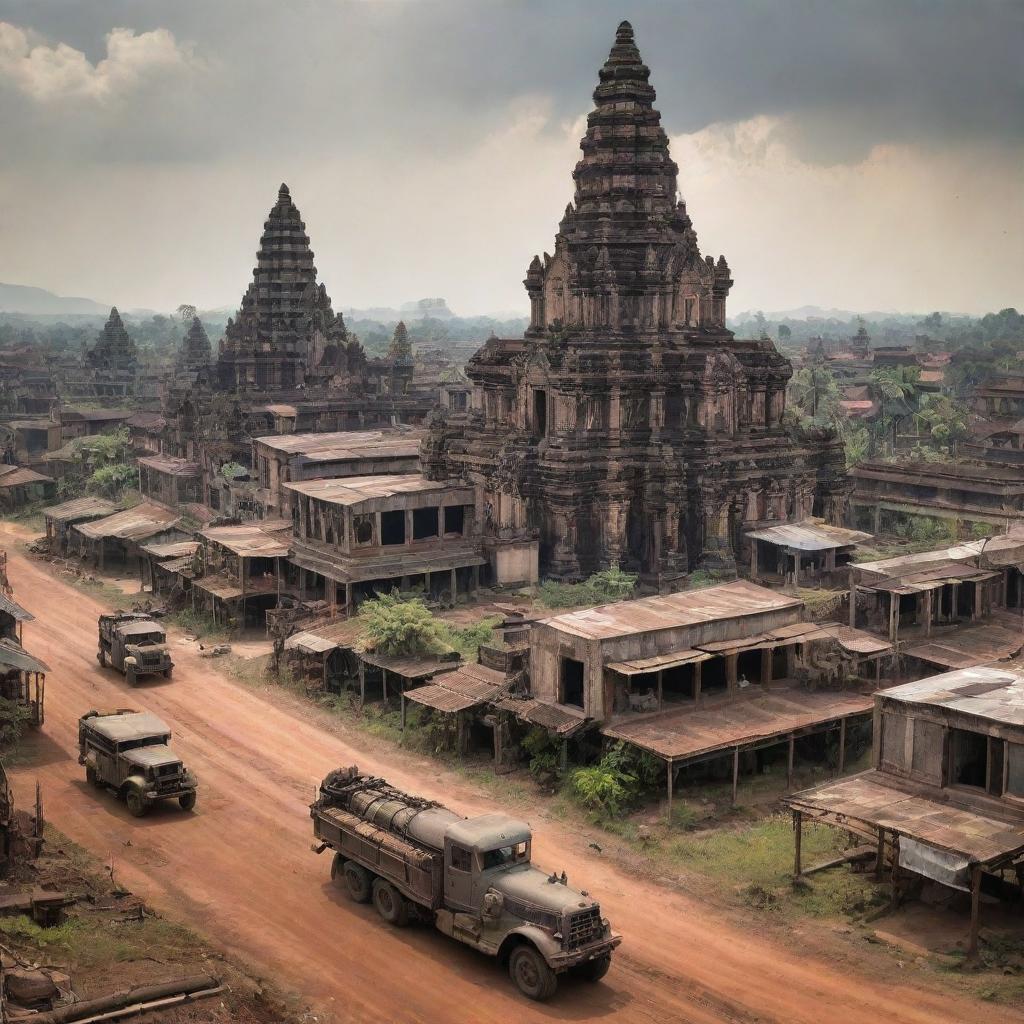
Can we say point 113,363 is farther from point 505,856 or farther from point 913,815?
point 913,815

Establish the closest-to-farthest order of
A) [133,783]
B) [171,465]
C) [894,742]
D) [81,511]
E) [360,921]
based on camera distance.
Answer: [360,921] < [894,742] < [133,783] < [81,511] < [171,465]

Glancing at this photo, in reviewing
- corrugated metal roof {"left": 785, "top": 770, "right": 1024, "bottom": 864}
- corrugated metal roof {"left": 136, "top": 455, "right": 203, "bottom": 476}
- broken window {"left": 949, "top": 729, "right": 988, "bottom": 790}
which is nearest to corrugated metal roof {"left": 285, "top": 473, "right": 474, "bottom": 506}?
corrugated metal roof {"left": 136, "top": 455, "right": 203, "bottom": 476}

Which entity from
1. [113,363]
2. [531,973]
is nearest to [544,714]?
[531,973]

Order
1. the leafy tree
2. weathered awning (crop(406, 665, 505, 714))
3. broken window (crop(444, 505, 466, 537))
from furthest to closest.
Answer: broken window (crop(444, 505, 466, 537)) < the leafy tree < weathered awning (crop(406, 665, 505, 714))

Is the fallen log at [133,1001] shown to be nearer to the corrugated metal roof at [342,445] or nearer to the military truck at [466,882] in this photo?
the military truck at [466,882]

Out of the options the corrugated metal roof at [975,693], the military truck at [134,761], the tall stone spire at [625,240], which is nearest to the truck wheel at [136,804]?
the military truck at [134,761]

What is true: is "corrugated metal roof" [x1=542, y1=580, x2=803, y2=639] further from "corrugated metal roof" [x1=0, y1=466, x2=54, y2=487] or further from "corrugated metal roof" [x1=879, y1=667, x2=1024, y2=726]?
"corrugated metal roof" [x1=0, y1=466, x2=54, y2=487]

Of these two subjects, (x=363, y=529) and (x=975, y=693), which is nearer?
(x=975, y=693)
